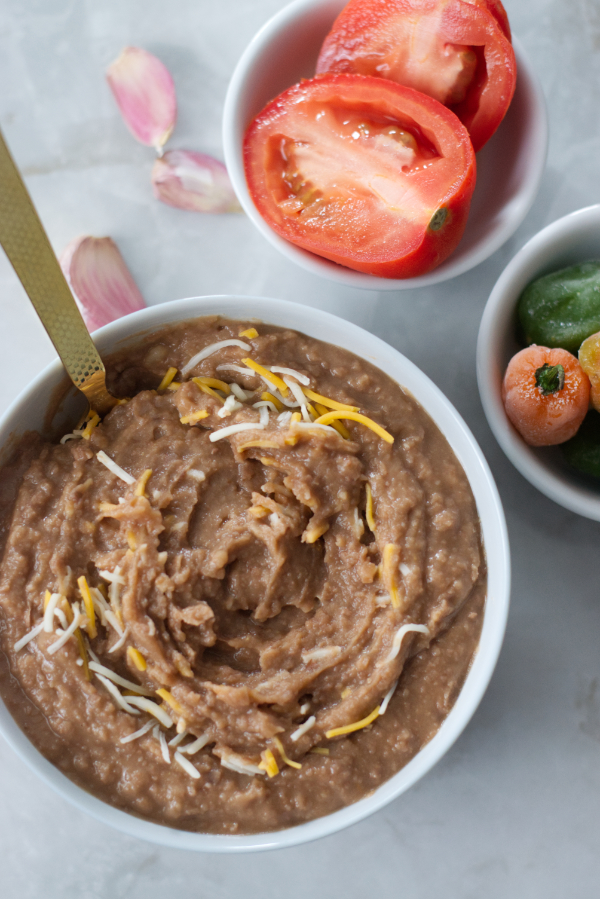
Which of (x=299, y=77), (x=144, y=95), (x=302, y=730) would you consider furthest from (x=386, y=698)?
(x=144, y=95)

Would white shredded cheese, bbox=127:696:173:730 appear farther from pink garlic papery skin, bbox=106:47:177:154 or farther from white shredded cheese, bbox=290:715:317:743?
pink garlic papery skin, bbox=106:47:177:154

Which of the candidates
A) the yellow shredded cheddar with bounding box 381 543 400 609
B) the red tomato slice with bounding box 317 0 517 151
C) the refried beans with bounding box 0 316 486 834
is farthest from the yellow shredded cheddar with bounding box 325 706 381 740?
the red tomato slice with bounding box 317 0 517 151

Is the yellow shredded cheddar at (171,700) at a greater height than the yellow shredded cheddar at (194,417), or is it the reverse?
the yellow shredded cheddar at (194,417)

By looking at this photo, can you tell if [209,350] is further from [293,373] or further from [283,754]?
[283,754]

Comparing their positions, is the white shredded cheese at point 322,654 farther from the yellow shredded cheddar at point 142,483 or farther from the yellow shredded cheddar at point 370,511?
the yellow shredded cheddar at point 142,483

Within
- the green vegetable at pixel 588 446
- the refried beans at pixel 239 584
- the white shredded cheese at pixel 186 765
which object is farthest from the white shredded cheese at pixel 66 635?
the green vegetable at pixel 588 446

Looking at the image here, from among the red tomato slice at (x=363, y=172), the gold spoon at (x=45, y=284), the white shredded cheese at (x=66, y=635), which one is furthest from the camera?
the red tomato slice at (x=363, y=172)
